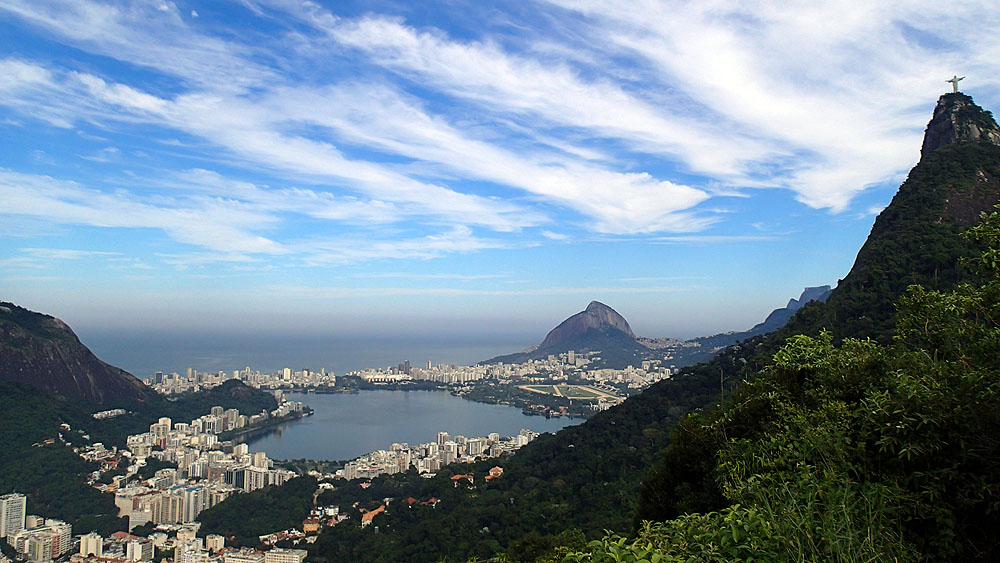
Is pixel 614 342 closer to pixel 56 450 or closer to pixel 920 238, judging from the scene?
pixel 920 238

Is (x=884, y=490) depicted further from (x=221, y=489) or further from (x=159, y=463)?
(x=159, y=463)

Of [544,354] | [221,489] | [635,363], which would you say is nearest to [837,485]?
[221,489]

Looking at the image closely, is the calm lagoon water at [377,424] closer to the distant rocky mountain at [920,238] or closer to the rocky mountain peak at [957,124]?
the distant rocky mountain at [920,238]

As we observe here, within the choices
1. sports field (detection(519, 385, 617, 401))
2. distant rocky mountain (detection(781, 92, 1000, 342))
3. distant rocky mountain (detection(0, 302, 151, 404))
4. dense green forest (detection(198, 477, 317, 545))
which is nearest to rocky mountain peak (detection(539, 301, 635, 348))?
sports field (detection(519, 385, 617, 401))

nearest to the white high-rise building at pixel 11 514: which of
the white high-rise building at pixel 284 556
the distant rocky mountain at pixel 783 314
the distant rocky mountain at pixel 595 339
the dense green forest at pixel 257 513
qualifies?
the dense green forest at pixel 257 513

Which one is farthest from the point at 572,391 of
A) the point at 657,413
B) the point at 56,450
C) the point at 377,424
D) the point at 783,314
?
the point at 56,450
